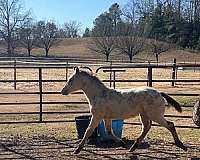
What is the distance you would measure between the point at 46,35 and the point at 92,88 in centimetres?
7244

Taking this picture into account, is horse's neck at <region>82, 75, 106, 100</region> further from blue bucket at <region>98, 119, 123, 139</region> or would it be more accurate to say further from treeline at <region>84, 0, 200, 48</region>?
treeline at <region>84, 0, 200, 48</region>

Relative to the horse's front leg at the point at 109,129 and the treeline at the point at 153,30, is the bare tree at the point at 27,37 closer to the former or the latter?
the treeline at the point at 153,30

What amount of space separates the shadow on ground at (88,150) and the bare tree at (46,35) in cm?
6559

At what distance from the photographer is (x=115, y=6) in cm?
10025

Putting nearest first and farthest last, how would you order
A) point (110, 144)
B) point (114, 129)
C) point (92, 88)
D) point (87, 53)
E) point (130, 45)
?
point (92, 88)
point (110, 144)
point (114, 129)
point (130, 45)
point (87, 53)

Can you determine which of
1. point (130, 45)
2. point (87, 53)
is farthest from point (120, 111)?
point (87, 53)

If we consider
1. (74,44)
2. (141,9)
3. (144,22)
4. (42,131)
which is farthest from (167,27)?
(42,131)

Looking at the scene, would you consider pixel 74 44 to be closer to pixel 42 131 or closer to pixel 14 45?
pixel 14 45

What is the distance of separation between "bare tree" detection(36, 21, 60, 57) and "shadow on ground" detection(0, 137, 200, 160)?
215 ft

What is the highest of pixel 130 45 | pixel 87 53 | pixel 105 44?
pixel 105 44

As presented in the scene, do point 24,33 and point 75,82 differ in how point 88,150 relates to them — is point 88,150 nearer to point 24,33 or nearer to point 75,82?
point 75,82

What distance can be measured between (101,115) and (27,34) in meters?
69.1

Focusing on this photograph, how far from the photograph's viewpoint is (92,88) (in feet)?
26.1

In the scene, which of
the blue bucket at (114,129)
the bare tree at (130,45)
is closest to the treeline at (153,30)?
the bare tree at (130,45)
